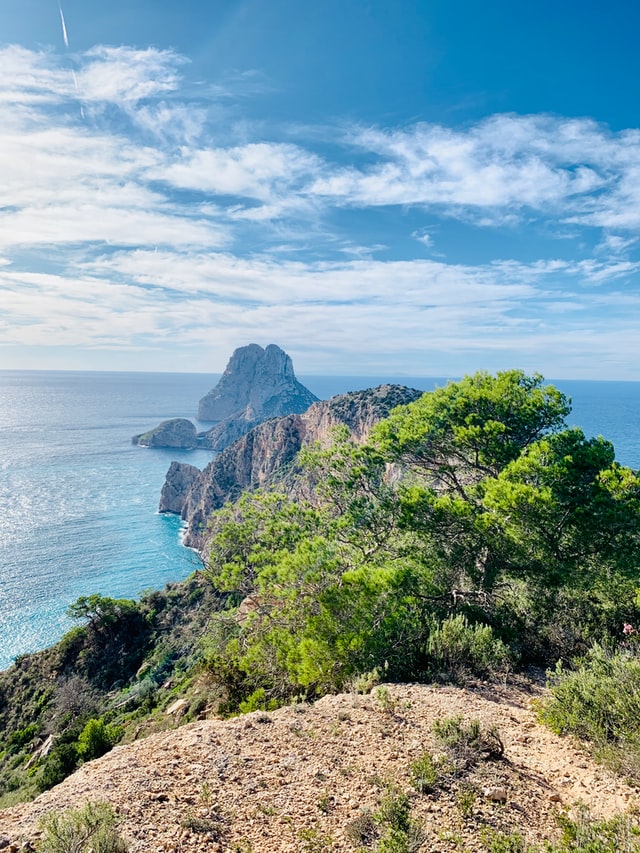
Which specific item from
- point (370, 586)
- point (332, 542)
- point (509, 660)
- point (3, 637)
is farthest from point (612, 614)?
point (3, 637)

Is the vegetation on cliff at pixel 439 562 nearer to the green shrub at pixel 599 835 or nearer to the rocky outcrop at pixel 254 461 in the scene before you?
the green shrub at pixel 599 835

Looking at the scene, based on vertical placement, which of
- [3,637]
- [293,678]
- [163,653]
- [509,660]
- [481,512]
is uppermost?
[481,512]

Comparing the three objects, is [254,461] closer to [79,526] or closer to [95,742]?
[79,526]

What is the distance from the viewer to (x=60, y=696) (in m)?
31.0

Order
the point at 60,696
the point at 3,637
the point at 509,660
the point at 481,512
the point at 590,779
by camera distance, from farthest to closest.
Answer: the point at 3,637, the point at 60,696, the point at 481,512, the point at 509,660, the point at 590,779

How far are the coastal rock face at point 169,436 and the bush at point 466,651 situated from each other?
543 feet

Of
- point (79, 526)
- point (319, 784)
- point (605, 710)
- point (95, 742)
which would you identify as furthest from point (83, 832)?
point (79, 526)

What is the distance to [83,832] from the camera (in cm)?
461

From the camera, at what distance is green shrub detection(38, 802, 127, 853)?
4.37m

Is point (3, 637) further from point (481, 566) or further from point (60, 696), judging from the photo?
point (481, 566)

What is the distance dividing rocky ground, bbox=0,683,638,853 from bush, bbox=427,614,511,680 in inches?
63.9

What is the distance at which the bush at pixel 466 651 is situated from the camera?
926 centimetres

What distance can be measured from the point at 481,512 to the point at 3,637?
196 ft

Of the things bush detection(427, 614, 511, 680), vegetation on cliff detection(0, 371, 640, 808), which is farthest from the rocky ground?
bush detection(427, 614, 511, 680)
